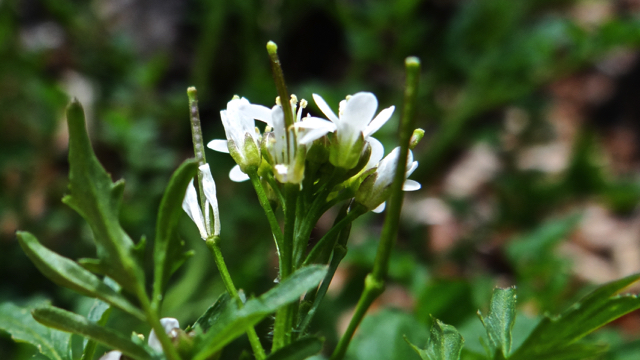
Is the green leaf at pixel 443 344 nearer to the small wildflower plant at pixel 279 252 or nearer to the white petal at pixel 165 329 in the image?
the small wildflower plant at pixel 279 252

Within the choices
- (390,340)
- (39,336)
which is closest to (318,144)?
(39,336)

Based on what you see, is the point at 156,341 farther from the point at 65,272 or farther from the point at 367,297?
the point at 367,297

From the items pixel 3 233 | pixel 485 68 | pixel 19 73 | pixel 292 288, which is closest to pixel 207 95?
pixel 19 73

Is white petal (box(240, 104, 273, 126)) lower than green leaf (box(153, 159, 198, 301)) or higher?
higher

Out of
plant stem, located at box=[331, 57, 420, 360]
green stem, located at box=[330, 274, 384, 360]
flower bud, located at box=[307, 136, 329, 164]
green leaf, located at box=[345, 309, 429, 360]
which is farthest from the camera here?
green leaf, located at box=[345, 309, 429, 360]

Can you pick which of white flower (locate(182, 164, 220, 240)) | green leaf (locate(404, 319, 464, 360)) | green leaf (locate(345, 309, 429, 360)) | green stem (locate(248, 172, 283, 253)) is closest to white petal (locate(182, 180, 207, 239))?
white flower (locate(182, 164, 220, 240))

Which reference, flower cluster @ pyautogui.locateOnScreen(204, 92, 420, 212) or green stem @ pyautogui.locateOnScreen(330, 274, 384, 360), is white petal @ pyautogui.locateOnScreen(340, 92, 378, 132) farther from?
green stem @ pyautogui.locateOnScreen(330, 274, 384, 360)
